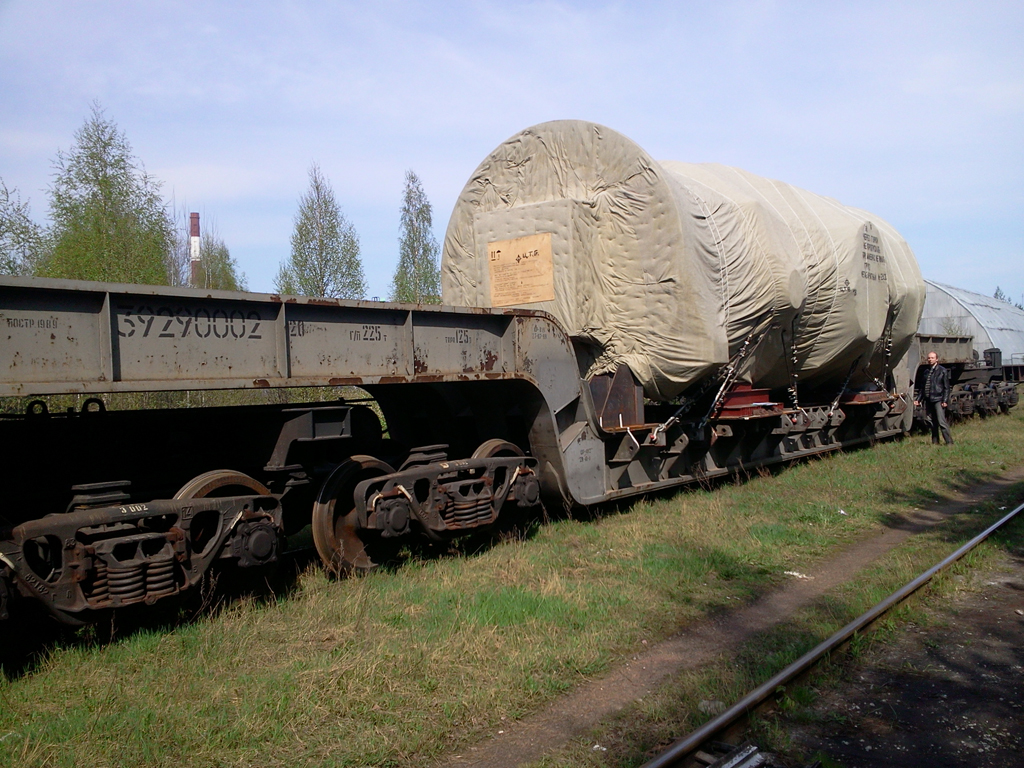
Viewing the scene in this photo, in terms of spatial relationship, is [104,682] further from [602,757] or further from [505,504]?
[505,504]

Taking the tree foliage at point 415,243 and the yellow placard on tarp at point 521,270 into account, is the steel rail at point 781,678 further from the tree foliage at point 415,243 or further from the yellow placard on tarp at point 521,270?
A: the tree foliage at point 415,243

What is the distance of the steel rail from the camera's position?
3.38 meters

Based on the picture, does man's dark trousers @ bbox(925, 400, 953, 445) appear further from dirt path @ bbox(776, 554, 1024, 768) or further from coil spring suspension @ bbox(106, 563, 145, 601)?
coil spring suspension @ bbox(106, 563, 145, 601)

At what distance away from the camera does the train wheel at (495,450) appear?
22.0 ft

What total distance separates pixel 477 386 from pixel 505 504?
3.66 ft

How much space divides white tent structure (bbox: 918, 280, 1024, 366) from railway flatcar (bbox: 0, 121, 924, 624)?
25587 mm

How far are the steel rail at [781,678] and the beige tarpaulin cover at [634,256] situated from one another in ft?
9.78

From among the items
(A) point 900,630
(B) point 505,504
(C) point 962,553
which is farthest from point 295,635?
(C) point 962,553

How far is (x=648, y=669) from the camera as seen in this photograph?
445 centimetres

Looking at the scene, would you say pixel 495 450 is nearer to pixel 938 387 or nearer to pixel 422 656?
pixel 422 656

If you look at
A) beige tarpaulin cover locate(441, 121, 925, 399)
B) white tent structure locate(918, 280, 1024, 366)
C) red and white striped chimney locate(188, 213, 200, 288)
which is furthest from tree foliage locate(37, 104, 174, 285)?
white tent structure locate(918, 280, 1024, 366)

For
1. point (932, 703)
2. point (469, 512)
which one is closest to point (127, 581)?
point (469, 512)

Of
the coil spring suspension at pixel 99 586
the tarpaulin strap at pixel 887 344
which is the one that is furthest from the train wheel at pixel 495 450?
the tarpaulin strap at pixel 887 344

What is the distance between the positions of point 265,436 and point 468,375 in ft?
5.27
